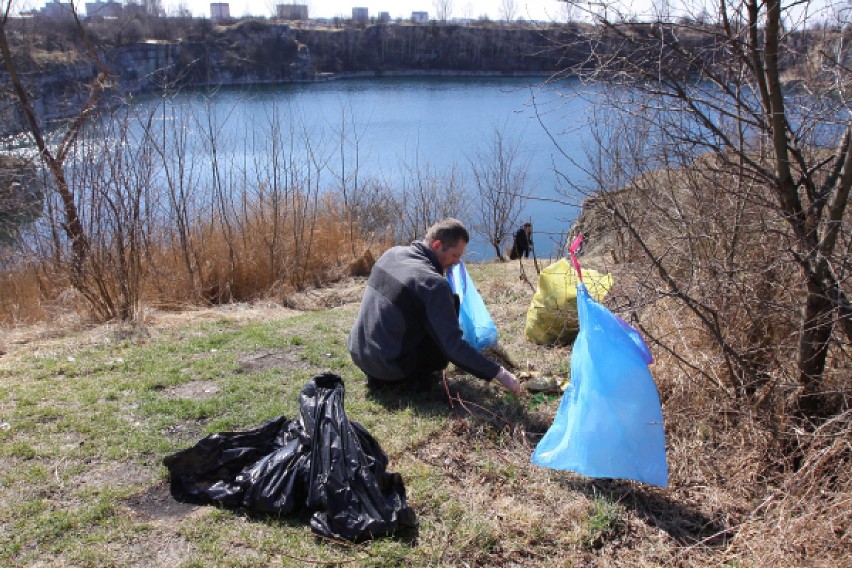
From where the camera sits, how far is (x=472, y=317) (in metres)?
4.83

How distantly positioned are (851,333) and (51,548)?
3.45m

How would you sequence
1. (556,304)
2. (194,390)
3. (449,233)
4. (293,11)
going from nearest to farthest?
(449,233) < (194,390) < (556,304) < (293,11)

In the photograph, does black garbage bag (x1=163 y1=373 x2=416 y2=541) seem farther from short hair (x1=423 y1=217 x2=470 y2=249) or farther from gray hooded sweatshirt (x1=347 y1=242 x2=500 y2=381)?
short hair (x1=423 y1=217 x2=470 y2=249)

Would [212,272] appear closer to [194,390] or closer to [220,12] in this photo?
[194,390]

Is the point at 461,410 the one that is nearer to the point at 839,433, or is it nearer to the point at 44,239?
the point at 839,433

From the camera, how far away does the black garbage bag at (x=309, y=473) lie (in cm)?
286

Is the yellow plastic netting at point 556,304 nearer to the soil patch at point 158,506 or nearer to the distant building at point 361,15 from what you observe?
the soil patch at point 158,506

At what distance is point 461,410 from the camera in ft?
13.0

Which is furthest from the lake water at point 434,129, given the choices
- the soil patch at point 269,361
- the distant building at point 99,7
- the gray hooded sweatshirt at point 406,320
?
the gray hooded sweatshirt at point 406,320

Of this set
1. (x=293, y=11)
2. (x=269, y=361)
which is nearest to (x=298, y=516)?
(x=269, y=361)

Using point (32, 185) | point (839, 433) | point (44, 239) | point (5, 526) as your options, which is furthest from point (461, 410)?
→ point (32, 185)

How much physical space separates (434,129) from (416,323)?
1886 centimetres

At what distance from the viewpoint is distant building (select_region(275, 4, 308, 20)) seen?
58.9m

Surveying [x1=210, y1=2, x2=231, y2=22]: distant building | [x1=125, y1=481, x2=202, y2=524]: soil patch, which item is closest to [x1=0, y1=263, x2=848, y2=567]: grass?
[x1=125, y1=481, x2=202, y2=524]: soil patch
